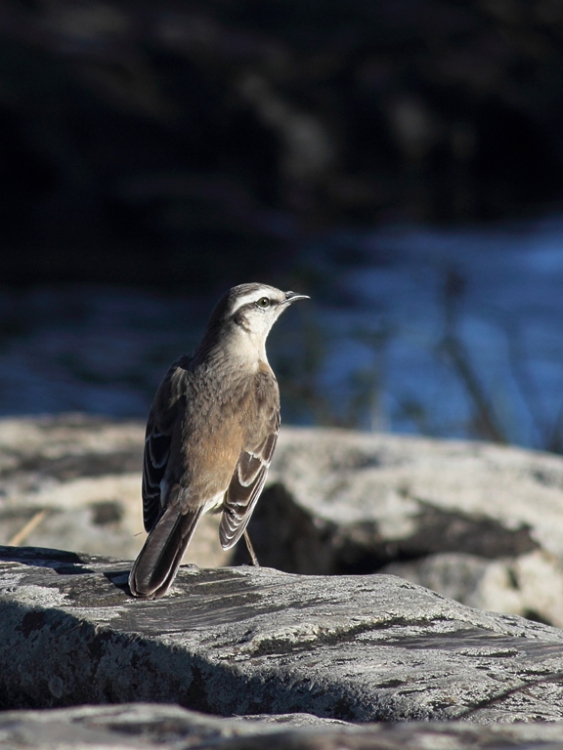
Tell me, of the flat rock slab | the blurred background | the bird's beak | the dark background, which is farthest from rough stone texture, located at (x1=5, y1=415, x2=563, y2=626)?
the dark background

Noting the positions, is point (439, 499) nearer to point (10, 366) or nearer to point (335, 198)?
point (10, 366)

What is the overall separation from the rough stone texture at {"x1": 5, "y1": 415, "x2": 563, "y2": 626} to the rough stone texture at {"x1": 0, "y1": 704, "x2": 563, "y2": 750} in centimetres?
383

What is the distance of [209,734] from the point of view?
2.31 m

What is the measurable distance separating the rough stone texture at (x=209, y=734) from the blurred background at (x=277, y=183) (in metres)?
11.5

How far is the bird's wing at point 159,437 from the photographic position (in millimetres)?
5387

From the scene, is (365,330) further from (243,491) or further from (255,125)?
(255,125)

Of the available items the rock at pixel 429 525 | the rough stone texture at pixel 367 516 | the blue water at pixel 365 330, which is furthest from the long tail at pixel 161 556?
the blue water at pixel 365 330

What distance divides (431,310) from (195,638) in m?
14.2

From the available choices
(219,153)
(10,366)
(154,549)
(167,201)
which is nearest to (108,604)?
(154,549)

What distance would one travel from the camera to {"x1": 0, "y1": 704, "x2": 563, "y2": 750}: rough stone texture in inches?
84.1

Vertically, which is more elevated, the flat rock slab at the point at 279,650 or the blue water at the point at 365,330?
the blue water at the point at 365,330

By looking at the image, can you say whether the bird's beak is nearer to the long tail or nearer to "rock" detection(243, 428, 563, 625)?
"rock" detection(243, 428, 563, 625)

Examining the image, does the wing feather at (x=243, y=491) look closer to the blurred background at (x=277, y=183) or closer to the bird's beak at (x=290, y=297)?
the bird's beak at (x=290, y=297)

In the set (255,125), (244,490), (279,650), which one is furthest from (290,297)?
(255,125)
